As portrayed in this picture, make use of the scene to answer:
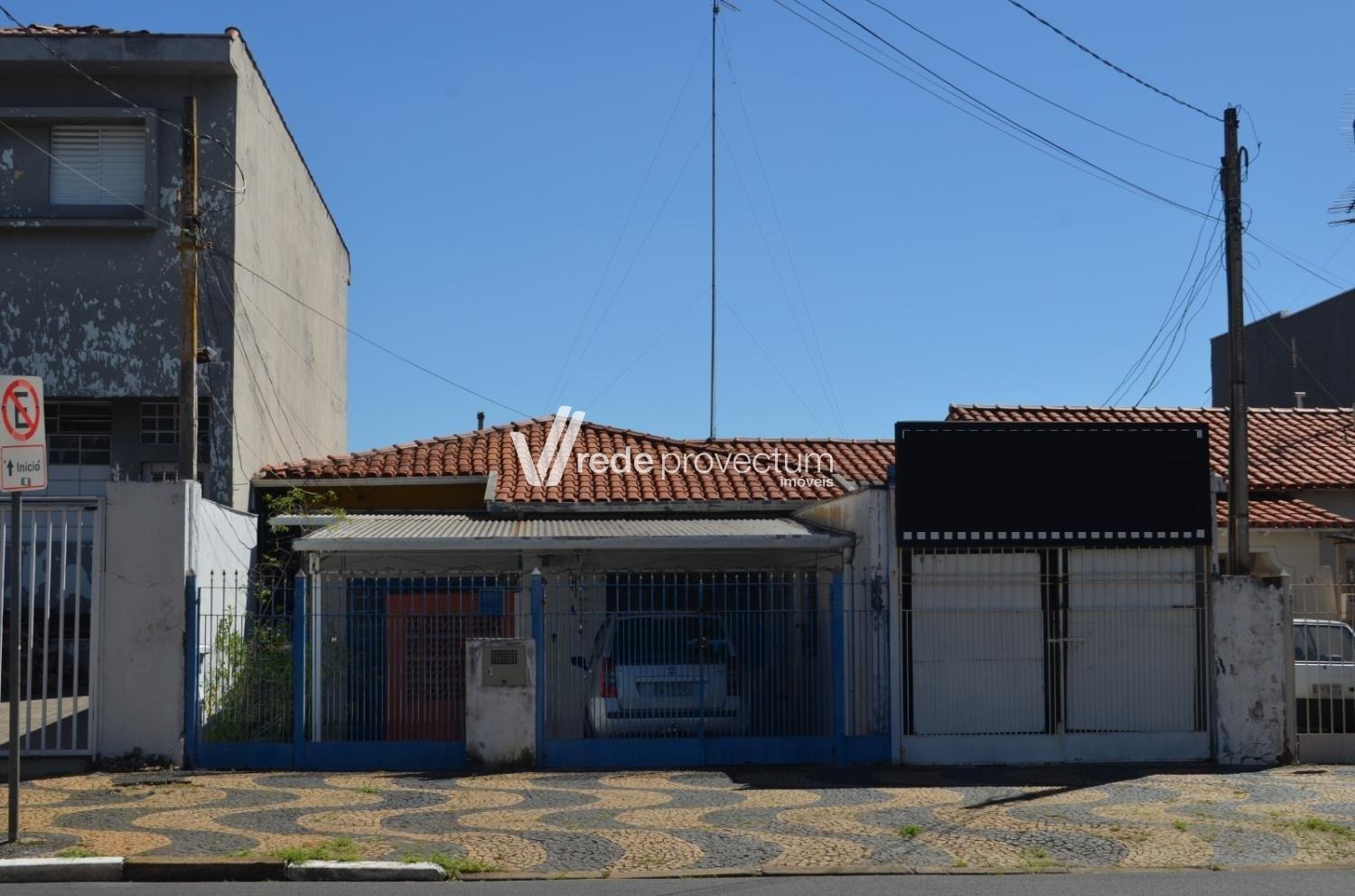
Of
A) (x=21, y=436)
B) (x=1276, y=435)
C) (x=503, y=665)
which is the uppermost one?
(x=1276, y=435)

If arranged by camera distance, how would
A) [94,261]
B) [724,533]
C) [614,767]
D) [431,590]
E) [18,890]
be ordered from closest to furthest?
[18,890] < [614,767] < [431,590] < [724,533] < [94,261]

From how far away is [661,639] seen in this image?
1341cm

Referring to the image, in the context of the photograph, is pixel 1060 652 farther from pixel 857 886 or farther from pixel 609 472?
pixel 609 472

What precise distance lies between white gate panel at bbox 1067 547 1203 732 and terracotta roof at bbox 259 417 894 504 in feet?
15.5

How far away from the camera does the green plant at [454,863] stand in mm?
9055

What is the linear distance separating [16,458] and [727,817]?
5.96 meters

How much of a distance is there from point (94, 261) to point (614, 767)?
36.1 ft

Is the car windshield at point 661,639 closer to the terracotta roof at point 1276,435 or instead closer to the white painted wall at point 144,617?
the white painted wall at point 144,617

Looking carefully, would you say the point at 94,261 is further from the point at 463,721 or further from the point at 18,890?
the point at 18,890

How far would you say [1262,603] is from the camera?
13852 millimetres

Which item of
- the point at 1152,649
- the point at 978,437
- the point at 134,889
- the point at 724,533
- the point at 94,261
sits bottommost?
the point at 134,889

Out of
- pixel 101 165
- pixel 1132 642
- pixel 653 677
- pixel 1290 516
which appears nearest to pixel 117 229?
pixel 101 165

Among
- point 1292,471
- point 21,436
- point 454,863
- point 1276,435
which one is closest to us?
point 454,863

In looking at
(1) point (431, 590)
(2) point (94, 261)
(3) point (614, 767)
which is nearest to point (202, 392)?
(2) point (94, 261)
